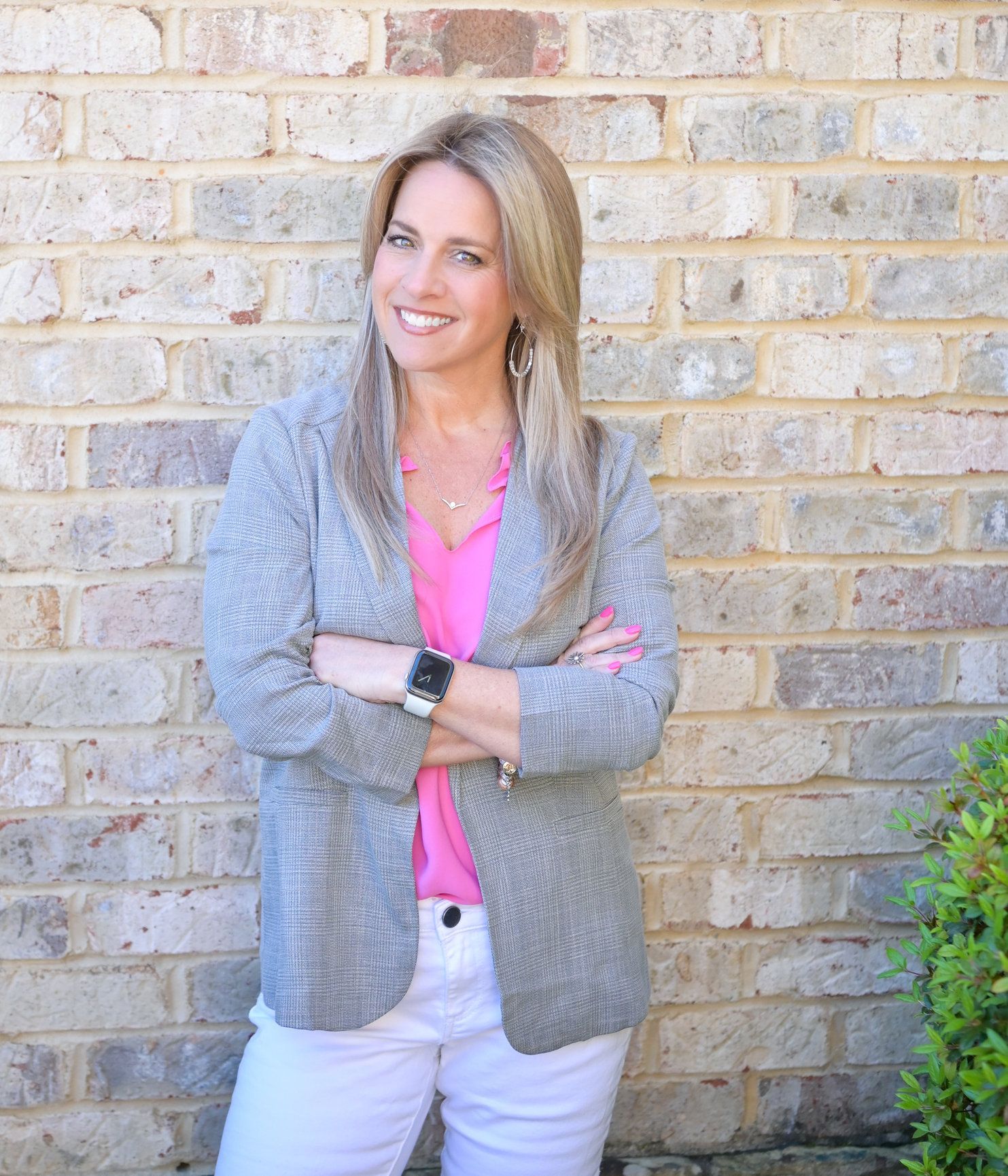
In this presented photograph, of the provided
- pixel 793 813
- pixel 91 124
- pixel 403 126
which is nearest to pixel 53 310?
pixel 91 124

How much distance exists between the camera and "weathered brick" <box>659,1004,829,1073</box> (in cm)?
245

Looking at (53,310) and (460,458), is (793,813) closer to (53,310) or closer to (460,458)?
(460,458)

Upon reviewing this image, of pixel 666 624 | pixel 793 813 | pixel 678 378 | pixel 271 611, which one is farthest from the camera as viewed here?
pixel 793 813

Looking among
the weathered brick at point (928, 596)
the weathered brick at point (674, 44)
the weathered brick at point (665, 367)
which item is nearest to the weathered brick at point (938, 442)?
the weathered brick at point (928, 596)

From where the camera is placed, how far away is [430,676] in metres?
1.72

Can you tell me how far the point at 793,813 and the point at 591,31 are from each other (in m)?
1.59

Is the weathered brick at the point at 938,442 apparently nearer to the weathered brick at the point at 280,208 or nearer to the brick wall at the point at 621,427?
the brick wall at the point at 621,427

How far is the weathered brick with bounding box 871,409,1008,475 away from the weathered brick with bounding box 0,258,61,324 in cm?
160

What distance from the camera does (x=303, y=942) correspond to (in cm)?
177

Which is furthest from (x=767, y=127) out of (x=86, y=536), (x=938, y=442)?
(x=86, y=536)

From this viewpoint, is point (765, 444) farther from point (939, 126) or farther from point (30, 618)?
point (30, 618)

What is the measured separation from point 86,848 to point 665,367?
146 cm

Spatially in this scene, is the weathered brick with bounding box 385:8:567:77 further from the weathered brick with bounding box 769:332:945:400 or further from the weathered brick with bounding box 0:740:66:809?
the weathered brick with bounding box 0:740:66:809

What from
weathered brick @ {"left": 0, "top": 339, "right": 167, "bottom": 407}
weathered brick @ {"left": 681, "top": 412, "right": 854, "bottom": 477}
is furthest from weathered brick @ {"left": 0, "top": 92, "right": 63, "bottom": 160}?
weathered brick @ {"left": 681, "top": 412, "right": 854, "bottom": 477}
